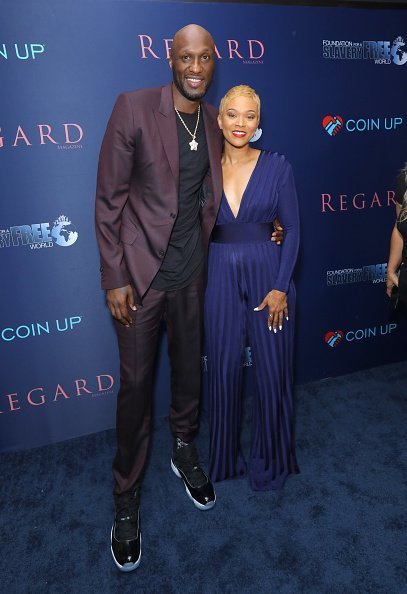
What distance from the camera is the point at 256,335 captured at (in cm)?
224

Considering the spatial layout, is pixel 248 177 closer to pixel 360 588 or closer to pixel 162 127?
pixel 162 127

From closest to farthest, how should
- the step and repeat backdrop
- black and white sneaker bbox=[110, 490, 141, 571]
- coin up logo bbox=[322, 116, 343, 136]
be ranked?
black and white sneaker bbox=[110, 490, 141, 571], the step and repeat backdrop, coin up logo bbox=[322, 116, 343, 136]

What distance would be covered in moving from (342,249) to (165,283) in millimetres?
1633

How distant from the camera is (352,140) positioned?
3016mm

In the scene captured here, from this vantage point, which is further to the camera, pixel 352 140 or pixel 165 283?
pixel 352 140

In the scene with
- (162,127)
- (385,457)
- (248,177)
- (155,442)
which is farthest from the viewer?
(155,442)

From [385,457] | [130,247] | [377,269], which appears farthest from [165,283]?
[377,269]

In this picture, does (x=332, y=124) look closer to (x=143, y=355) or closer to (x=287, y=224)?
(x=287, y=224)

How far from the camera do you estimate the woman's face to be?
1.92 metres

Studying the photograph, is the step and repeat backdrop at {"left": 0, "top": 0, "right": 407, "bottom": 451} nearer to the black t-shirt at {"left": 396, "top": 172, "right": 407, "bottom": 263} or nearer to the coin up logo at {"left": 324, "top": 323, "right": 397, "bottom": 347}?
the coin up logo at {"left": 324, "top": 323, "right": 397, "bottom": 347}

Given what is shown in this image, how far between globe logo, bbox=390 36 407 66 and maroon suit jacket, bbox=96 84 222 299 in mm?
1640

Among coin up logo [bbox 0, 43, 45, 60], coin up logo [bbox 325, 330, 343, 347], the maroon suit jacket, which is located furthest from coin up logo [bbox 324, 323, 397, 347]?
coin up logo [bbox 0, 43, 45, 60]

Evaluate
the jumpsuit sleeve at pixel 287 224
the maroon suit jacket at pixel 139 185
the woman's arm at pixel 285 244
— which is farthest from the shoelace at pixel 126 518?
the jumpsuit sleeve at pixel 287 224

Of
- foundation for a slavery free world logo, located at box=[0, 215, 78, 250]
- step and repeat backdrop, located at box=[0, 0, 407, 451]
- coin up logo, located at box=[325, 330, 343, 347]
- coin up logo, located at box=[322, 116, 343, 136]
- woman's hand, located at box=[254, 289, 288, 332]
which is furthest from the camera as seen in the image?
coin up logo, located at box=[325, 330, 343, 347]
